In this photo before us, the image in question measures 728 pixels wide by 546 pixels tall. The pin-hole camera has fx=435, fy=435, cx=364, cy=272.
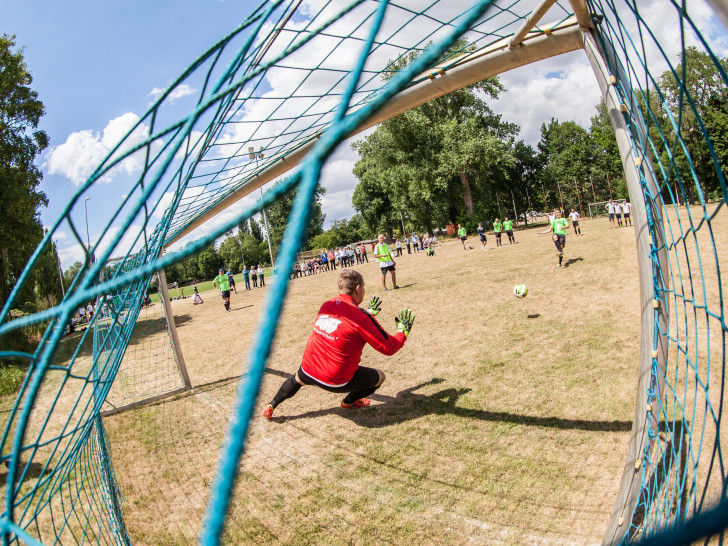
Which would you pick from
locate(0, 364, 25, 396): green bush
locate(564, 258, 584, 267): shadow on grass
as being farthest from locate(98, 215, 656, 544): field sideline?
locate(0, 364, 25, 396): green bush

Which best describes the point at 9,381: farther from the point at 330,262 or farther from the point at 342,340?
the point at 330,262

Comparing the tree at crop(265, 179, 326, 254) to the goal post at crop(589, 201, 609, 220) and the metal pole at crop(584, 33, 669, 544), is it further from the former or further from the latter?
the goal post at crop(589, 201, 609, 220)

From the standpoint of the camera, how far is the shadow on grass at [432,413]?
13.4 feet

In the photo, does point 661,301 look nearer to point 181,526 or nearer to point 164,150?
point 164,150

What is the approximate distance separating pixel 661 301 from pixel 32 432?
8485 millimetres

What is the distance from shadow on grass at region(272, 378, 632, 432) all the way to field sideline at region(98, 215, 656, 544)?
0.07ft

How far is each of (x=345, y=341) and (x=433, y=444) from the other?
1.29 metres

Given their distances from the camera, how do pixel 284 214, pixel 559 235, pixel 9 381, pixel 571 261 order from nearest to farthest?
pixel 9 381 → pixel 559 235 → pixel 571 261 → pixel 284 214

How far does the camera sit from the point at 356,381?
15.3ft

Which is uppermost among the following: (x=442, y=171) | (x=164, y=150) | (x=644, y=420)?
(x=442, y=171)

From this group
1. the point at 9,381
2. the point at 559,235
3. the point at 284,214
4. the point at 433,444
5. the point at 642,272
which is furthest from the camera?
the point at 284,214

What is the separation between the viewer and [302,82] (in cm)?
343

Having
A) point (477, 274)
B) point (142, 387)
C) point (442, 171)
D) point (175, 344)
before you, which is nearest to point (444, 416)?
point (175, 344)

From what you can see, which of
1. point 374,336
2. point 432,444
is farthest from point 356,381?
point 432,444
